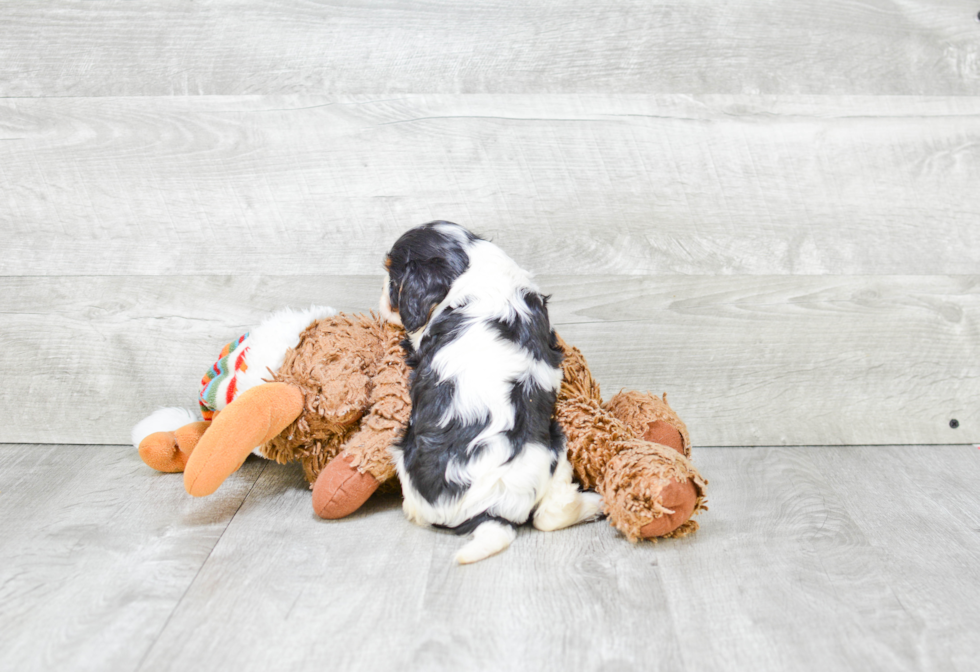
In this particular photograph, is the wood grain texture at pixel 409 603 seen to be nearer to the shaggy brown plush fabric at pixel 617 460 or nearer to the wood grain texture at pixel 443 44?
the shaggy brown plush fabric at pixel 617 460

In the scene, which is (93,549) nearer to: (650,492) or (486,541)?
(486,541)

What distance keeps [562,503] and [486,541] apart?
123mm

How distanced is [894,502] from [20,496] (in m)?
1.32

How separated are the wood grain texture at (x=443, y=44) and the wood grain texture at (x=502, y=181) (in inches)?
1.3

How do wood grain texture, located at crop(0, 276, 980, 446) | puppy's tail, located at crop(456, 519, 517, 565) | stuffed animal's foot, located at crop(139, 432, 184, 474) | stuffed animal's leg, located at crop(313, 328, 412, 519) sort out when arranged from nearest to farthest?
puppy's tail, located at crop(456, 519, 517, 565), stuffed animal's leg, located at crop(313, 328, 412, 519), stuffed animal's foot, located at crop(139, 432, 184, 474), wood grain texture, located at crop(0, 276, 980, 446)

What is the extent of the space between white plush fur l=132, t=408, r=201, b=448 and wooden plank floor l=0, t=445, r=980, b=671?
0.23 ft

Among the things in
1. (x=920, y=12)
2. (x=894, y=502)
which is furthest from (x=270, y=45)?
(x=894, y=502)

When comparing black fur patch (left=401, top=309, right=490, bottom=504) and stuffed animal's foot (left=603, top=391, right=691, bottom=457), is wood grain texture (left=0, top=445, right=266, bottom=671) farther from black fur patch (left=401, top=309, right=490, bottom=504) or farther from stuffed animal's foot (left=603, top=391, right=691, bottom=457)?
stuffed animal's foot (left=603, top=391, right=691, bottom=457)

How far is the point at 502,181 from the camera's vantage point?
133cm

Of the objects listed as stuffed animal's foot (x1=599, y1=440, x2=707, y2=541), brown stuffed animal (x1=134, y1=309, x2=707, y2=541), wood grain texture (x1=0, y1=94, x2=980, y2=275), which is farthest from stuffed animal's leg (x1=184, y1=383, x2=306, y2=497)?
stuffed animal's foot (x1=599, y1=440, x2=707, y2=541)

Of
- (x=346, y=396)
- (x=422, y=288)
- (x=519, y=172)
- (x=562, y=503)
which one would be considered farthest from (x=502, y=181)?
(x=562, y=503)

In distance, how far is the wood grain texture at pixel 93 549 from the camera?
0.84 metres

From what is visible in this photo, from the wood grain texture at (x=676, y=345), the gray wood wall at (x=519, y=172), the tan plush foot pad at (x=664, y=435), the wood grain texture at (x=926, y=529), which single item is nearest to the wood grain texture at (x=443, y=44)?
the gray wood wall at (x=519, y=172)

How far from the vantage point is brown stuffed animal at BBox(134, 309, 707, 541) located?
103 centimetres
